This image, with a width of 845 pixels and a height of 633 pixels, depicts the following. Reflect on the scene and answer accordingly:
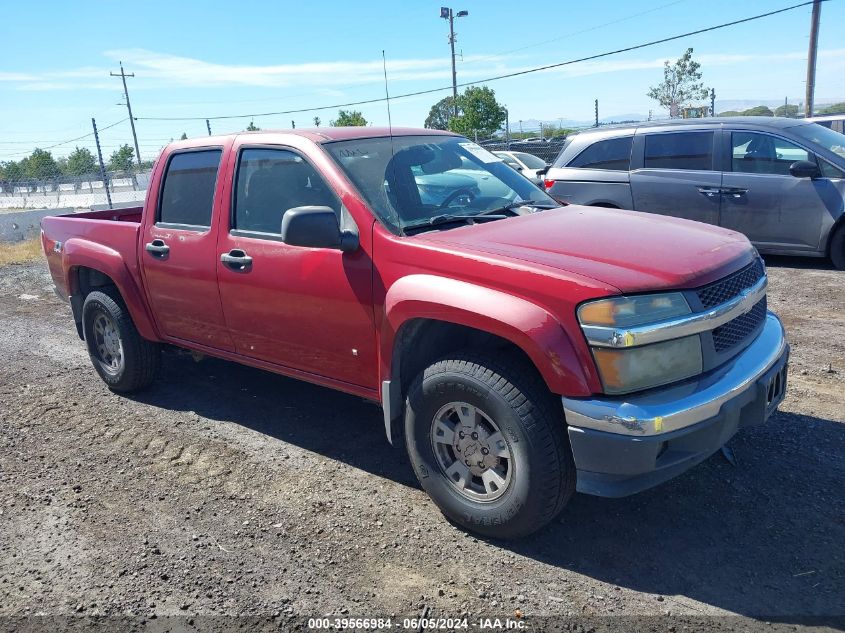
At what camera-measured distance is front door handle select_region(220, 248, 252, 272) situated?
13.6 feet

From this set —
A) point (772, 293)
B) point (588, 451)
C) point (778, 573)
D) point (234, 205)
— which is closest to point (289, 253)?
point (234, 205)

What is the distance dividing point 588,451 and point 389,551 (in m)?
1.08

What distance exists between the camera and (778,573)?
2.93 metres

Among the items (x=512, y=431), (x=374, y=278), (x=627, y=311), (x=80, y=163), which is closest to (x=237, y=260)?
(x=374, y=278)

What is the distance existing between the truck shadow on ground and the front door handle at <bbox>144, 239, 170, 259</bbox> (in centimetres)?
136

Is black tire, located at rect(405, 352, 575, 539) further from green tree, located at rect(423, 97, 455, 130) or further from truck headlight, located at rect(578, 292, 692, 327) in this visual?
green tree, located at rect(423, 97, 455, 130)

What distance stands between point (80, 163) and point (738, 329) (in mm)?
52539

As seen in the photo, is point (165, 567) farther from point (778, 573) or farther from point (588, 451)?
point (778, 573)

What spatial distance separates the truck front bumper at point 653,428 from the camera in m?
2.75

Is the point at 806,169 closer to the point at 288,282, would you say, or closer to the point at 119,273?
the point at 288,282

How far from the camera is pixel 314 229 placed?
345 cm

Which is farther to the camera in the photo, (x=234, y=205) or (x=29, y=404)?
(x=29, y=404)

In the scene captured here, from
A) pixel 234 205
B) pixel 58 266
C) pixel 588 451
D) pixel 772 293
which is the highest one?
pixel 234 205

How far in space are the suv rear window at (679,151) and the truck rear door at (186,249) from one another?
20.1 ft
